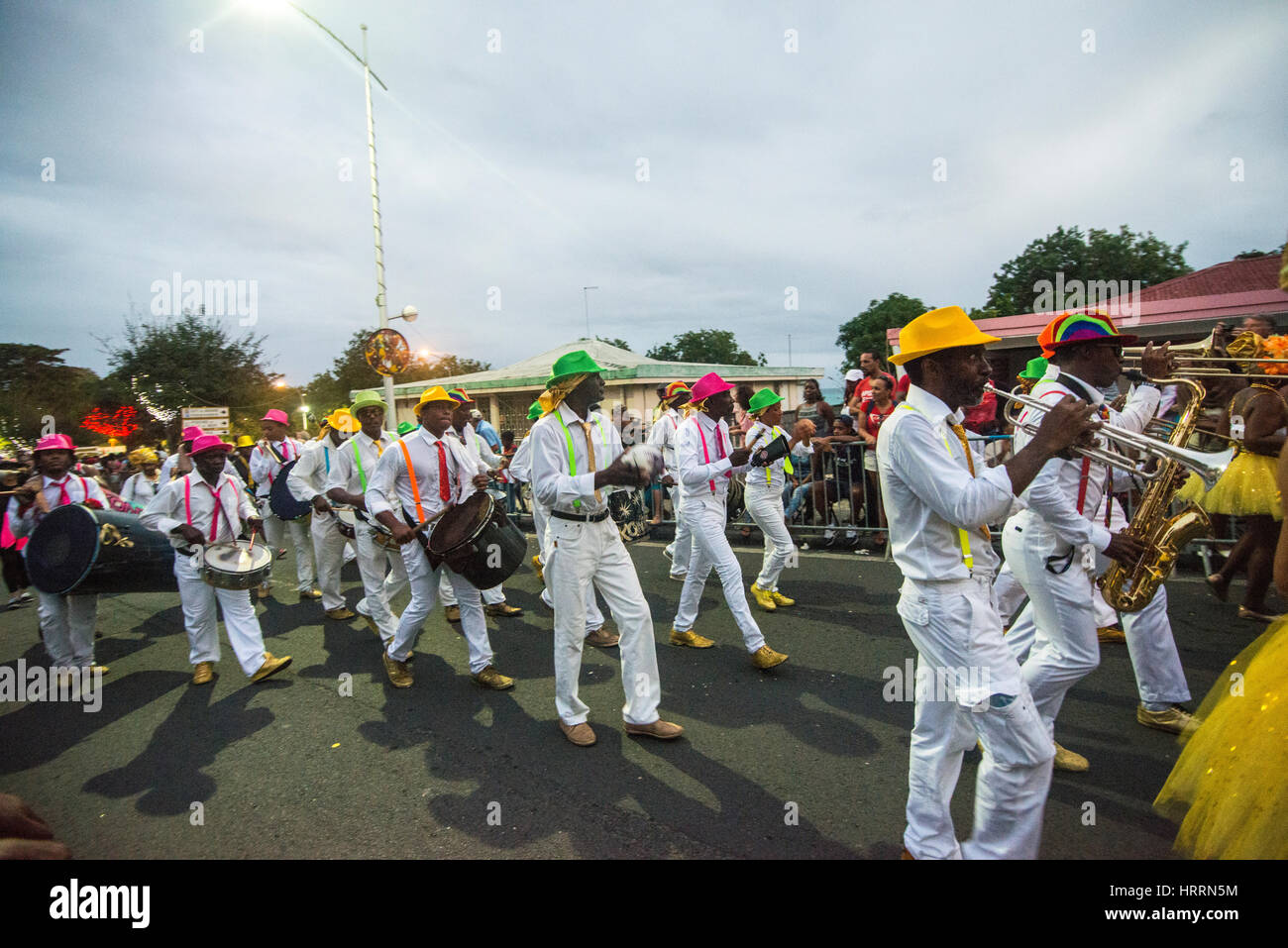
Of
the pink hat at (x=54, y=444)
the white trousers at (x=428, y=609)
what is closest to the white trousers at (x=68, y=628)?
the pink hat at (x=54, y=444)

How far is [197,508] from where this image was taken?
5.42m

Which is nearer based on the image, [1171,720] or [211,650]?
[1171,720]

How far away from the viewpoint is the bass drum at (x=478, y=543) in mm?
4594

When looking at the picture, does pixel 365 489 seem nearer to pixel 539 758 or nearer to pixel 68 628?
pixel 68 628

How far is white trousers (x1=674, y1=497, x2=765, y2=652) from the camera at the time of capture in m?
4.84

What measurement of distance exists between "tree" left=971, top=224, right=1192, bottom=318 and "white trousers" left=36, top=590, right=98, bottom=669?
3223 cm

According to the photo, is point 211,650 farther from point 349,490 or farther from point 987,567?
point 987,567

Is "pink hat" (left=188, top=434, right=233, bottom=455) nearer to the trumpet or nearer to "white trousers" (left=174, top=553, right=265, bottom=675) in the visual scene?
"white trousers" (left=174, top=553, right=265, bottom=675)

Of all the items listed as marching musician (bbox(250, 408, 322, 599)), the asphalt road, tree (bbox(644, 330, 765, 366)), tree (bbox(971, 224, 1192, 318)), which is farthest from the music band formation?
tree (bbox(644, 330, 765, 366))

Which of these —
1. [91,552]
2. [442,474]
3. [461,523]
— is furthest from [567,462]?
[91,552]

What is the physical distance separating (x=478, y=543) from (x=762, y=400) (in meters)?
3.54
